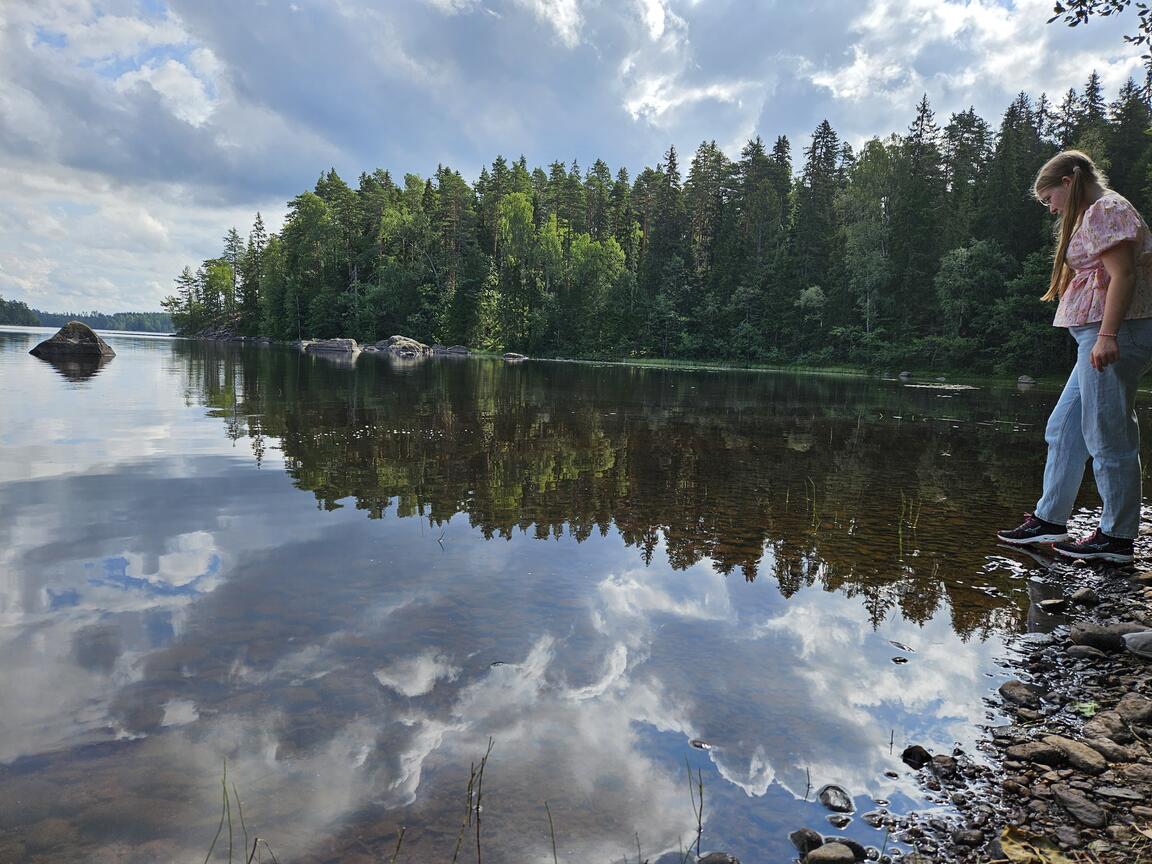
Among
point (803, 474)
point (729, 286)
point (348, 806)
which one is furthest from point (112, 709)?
point (729, 286)

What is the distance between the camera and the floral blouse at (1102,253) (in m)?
5.68

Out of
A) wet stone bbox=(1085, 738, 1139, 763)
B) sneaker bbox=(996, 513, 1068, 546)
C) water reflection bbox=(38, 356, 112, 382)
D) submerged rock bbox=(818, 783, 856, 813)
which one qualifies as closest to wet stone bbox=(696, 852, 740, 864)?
submerged rock bbox=(818, 783, 856, 813)

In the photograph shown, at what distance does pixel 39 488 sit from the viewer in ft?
27.5

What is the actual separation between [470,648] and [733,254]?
259 ft

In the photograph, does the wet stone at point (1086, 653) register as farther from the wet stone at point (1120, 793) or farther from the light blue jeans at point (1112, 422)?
the light blue jeans at point (1112, 422)

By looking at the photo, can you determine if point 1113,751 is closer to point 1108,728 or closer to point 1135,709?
point 1108,728

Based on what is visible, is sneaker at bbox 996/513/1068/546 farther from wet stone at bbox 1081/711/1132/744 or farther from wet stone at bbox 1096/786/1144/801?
wet stone at bbox 1096/786/1144/801

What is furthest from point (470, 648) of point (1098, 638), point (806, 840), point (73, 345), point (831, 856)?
point (73, 345)

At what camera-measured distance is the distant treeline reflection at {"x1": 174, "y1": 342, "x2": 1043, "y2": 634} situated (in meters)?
6.68

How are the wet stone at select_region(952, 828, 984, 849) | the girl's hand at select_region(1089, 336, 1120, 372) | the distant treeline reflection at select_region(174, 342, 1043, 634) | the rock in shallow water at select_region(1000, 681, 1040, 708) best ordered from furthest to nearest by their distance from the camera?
1. the distant treeline reflection at select_region(174, 342, 1043, 634)
2. the girl's hand at select_region(1089, 336, 1120, 372)
3. the rock in shallow water at select_region(1000, 681, 1040, 708)
4. the wet stone at select_region(952, 828, 984, 849)

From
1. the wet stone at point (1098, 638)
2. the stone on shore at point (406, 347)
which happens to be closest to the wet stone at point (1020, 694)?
the wet stone at point (1098, 638)

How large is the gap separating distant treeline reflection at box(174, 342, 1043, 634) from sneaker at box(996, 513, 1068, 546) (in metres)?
0.37

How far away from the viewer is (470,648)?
14.8 ft

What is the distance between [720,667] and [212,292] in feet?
526
